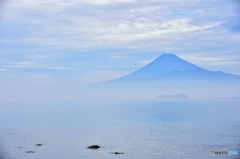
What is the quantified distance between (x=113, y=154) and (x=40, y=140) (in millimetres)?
23656

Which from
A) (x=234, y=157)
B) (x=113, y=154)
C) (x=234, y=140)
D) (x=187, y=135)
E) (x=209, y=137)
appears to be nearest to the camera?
(x=234, y=157)

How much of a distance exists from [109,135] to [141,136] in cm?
897

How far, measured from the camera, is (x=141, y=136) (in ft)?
230

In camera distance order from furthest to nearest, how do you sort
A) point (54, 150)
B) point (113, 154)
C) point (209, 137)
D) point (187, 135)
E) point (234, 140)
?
point (187, 135)
point (209, 137)
point (234, 140)
point (54, 150)
point (113, 154)

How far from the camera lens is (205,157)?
48281 mm

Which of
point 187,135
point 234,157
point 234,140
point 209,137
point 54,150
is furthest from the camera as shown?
point 187,135

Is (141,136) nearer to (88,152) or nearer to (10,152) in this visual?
(88,152)

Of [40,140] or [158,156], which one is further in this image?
[40,140]

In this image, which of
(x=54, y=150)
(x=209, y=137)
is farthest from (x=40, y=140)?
(x=209, y=137)

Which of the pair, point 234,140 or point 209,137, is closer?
point 234,140

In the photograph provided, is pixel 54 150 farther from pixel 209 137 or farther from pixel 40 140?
pixel 209 137

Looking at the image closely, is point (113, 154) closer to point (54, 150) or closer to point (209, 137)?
point (54, 150)

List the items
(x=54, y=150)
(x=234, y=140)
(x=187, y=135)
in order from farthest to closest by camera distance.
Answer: (x=187, y=135) → (x=234, y=140) → (x=54, y=150)

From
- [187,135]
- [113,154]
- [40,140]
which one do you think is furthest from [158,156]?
[40,140]
